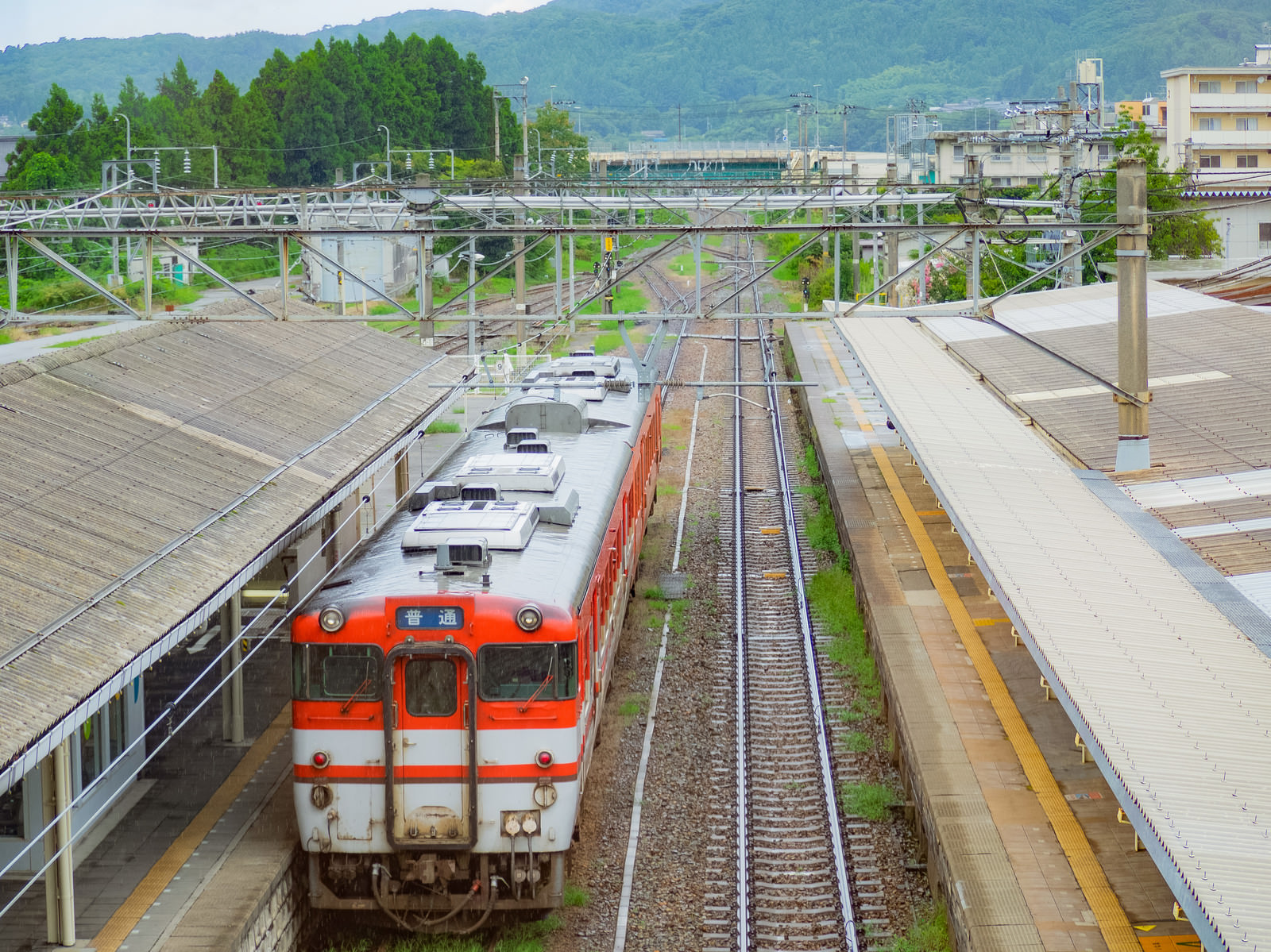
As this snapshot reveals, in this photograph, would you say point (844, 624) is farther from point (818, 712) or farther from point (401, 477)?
point (401, 477)

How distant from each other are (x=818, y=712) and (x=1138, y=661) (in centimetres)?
444

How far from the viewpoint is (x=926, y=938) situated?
9117 millimetres

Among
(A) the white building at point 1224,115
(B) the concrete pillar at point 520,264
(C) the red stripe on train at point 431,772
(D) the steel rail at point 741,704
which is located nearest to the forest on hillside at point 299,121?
(B) the concrete pillar at point 520,264

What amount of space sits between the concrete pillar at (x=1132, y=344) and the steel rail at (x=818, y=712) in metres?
4.11

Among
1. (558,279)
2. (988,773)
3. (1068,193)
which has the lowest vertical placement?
(988,773)

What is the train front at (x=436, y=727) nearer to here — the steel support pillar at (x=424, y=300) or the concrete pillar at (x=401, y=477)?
the steel support pillar at (x=424, y=300)

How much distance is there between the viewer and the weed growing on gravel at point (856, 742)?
12797 mm

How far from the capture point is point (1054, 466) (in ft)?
52.2

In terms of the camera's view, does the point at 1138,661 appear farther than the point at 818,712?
No

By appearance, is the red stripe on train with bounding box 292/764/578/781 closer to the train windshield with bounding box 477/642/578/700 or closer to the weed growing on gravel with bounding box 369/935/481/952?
the train windshield with bounding box 477/642/578/700

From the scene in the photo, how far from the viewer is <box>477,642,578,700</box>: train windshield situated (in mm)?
9023

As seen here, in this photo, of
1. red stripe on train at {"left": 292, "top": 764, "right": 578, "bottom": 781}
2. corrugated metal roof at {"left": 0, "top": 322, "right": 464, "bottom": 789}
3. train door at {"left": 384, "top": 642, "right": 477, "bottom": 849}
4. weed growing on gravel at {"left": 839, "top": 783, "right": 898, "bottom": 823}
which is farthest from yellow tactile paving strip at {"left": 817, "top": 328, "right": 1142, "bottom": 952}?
corrugated metal roof at {"left": 0, "top": 322, "right": 464, "bottom": 789}

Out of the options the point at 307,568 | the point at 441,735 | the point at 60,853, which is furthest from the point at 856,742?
the point at 60,853

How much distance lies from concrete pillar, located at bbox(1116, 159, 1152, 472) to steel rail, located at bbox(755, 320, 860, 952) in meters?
4.11
